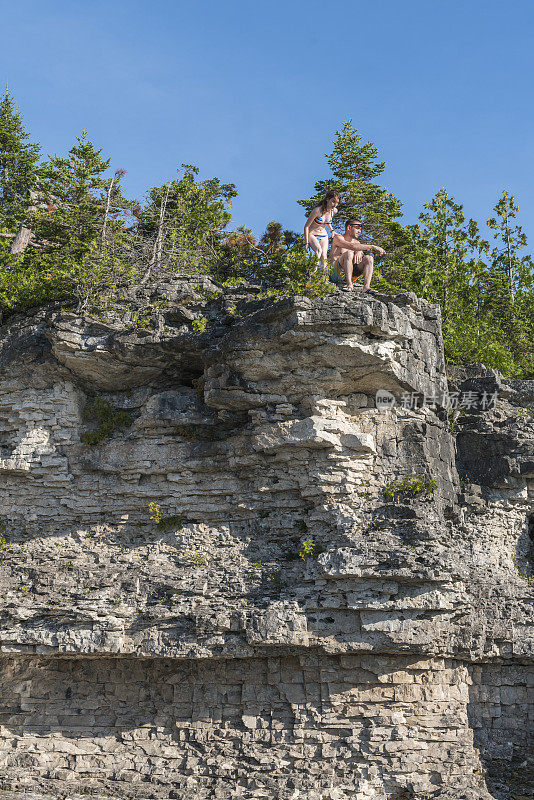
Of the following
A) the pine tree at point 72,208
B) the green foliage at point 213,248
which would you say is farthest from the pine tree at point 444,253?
the pine tree at point 72,208

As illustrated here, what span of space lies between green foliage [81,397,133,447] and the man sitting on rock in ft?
20.8

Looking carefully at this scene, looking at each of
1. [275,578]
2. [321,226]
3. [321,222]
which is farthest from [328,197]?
[275,578]

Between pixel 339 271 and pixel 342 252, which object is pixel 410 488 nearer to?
pixel 339 271

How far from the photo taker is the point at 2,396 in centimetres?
1775

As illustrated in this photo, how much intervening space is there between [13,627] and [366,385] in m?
9.39

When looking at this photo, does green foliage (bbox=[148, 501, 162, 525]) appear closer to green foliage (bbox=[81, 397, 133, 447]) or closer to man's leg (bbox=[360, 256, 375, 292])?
green foliage (bbox=[81, 397, 133, 447])

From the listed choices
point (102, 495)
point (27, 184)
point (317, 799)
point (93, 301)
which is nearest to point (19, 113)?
point (27, 184)

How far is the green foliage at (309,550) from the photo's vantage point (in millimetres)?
14750

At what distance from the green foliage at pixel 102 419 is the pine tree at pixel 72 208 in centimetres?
488

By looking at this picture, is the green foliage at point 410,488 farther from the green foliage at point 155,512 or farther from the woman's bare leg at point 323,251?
the woman's bare leg at point 323,251

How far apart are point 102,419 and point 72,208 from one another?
768 centimetres

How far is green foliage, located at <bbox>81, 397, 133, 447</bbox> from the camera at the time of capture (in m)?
17.0

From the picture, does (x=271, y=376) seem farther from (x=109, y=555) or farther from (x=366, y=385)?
(x=109, y=555)

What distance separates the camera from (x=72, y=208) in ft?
70.2
